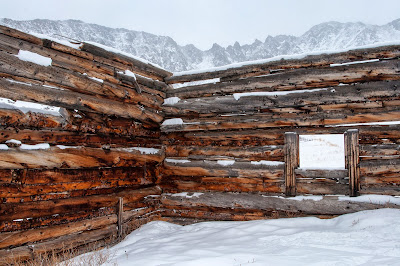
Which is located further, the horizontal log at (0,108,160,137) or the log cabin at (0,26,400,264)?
the log cabin at (0,26,400,264)

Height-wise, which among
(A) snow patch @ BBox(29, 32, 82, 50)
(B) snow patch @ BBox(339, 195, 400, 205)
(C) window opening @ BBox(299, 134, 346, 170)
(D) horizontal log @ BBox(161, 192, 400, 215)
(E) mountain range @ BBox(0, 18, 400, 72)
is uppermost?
(E) mountain range @ BBox(0, 18, 400, 72)

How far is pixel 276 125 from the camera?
5.14 meters

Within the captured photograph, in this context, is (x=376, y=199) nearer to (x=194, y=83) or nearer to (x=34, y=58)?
(x=194, y=83)

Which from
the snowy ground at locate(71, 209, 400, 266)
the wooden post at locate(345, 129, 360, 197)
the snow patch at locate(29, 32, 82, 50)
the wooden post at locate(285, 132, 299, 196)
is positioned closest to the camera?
the snowy ground at locate(71, 209, 400, 266)

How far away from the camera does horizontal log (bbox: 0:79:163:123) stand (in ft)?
11.4

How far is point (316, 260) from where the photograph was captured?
2.65 meters

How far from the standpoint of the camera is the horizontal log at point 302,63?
461 cm

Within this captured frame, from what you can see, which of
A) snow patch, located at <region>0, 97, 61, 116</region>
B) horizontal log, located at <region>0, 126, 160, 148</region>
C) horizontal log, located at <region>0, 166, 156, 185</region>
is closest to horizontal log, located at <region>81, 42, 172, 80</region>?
snow patch, located at <region>0, 97, 61, 116</region>

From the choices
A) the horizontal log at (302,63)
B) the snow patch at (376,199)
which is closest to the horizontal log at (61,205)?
the horizontal log at (302,63)

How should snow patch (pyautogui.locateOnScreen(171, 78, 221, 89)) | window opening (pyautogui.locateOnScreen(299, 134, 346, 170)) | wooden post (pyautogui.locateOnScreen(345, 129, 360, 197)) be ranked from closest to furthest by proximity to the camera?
wooden post (pyautogui.locateOnScreen(345, 129, 360, 197)) → snow patch (pyautogui.locateOnScreen(171, 78, 221, 89)) → window opening (pyautogui.locateOnScreen(299, 134, 346, 170))

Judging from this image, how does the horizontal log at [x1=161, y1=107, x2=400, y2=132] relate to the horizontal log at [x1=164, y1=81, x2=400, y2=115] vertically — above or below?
below

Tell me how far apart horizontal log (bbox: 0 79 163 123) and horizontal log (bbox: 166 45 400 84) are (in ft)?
5.49

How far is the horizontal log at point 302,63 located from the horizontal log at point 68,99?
167cm

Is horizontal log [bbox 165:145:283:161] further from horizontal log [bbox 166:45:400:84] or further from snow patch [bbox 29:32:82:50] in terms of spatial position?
snow patch [bbox 29:32:82:50]
